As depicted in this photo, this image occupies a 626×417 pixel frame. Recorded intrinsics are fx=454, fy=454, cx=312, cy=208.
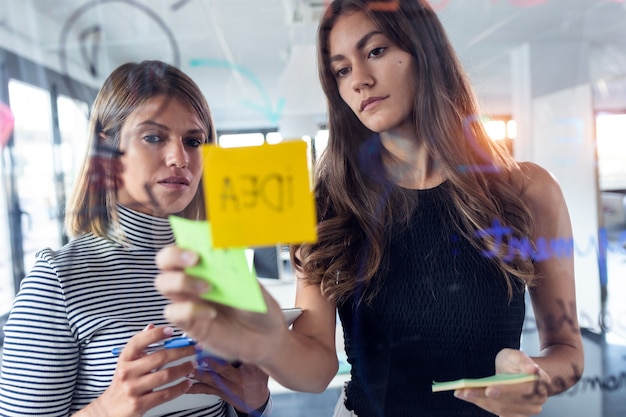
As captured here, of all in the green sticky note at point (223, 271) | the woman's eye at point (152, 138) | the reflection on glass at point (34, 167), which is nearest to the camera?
the green sticky note at point (223, 271)

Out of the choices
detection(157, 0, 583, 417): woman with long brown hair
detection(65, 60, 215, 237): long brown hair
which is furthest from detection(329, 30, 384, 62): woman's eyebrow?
detection(65, 60, 215, 237): long brown hair

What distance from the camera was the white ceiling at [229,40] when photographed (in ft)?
1.69

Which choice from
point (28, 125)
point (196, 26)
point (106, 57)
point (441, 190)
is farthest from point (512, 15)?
point (28, 125)

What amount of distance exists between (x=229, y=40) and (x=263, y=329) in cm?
36

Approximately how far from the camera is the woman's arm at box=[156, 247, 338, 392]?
0.99 ft

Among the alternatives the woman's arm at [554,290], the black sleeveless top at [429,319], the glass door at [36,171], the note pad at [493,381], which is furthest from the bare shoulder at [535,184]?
the glass door at [36,171]

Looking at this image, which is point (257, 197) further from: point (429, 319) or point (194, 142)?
point (429, 319)

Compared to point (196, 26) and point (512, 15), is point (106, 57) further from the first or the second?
point (512, 15)

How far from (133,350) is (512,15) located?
63 cm

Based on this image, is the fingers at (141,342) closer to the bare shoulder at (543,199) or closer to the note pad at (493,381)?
the note pad at (493,381)

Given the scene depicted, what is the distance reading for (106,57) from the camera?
513mm

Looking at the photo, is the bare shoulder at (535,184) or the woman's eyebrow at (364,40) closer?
the woman's eyebrow at (364,40)

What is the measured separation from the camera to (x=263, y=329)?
1.19ft

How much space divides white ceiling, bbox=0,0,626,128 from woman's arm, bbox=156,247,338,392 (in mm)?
220
